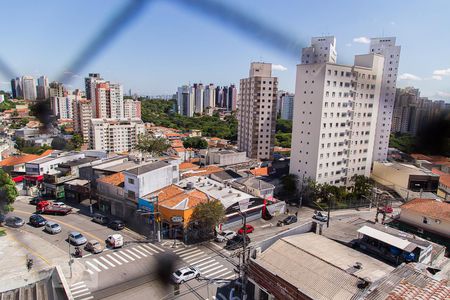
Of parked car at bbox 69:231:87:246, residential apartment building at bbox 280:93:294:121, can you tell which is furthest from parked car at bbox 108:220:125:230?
residential apartment building at bbox 280:93:294:121

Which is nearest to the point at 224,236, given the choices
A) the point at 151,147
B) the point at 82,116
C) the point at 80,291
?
the point at 80,291

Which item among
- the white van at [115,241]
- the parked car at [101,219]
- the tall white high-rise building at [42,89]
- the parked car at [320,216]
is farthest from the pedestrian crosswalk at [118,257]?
the tall white high-rise building at [42,89]

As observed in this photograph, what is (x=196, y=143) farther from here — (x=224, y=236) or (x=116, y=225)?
(x=224, y=236)

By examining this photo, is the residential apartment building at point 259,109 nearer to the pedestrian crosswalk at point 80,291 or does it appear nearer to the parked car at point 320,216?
the parked car at point 320,216

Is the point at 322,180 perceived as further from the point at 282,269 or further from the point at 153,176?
the point at 282,269

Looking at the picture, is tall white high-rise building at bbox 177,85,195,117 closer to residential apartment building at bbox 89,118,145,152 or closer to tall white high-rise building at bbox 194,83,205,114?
tall white high-rise building at bbox 194,83,205,114

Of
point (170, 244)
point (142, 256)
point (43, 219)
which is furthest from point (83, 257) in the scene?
point (43, 219)
